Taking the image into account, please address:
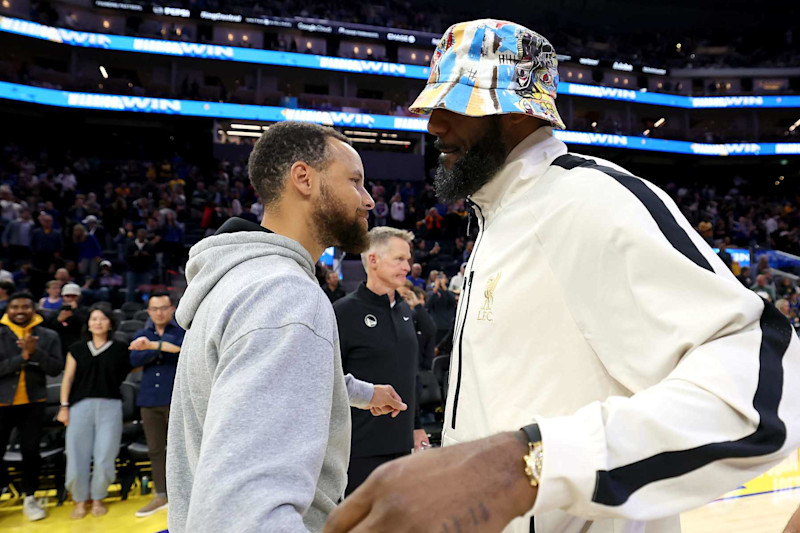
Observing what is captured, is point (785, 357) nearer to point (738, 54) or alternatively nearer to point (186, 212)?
point (186, 212)

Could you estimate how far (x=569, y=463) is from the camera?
61 centimetres

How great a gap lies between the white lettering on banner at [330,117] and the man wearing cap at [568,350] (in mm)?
22087

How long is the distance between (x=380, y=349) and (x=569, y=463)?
313 cm

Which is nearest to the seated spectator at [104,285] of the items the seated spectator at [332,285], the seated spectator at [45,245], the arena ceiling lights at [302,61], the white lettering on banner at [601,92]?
the seated spectator at [45,245]

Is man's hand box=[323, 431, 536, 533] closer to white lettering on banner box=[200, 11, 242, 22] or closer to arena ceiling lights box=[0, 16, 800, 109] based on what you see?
arena ceiling lights box=[0, 16, 800, 109]

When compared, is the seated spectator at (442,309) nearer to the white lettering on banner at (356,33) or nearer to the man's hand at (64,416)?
the man's hand at (64,416)

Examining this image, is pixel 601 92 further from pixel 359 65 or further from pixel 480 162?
pixel 480 162

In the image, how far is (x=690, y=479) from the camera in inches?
26.0

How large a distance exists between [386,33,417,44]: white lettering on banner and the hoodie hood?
26644mm

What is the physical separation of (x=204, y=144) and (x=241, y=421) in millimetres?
24613

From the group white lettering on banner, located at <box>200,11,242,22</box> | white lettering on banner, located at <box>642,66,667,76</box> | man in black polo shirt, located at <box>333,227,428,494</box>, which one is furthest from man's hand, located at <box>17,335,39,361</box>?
white lettering on banner, located at <box>642,66,667,76</box>

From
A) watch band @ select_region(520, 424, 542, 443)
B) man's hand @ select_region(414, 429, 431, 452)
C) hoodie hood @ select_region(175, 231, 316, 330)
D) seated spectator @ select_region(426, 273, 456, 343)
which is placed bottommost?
man's hand @ select_region(414, 429, 431, 452)

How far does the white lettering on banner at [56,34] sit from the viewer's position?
1950 cm

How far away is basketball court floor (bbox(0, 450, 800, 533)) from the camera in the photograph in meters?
4.36
